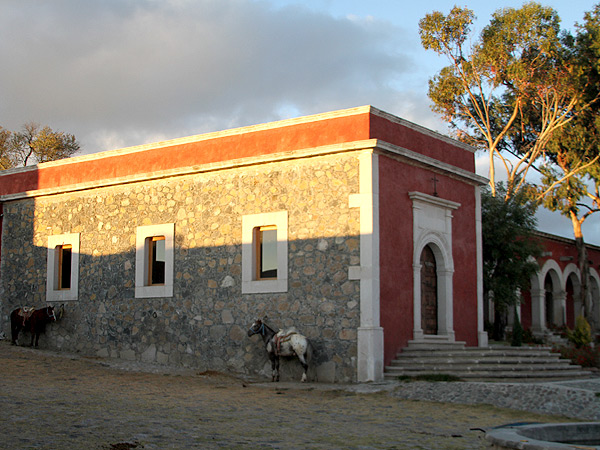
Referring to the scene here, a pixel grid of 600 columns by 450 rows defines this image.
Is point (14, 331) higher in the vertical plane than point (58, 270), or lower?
lower

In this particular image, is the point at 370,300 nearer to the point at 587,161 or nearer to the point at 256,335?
the point at 256,335

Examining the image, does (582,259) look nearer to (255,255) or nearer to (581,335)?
(581,335)

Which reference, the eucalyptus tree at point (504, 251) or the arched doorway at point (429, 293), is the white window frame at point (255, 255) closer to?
the arched doorway at point (429, 293)

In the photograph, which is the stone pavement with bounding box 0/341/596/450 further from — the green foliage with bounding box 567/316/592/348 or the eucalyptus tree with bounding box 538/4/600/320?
the eucalyptus tree with bounding box 538/4/600/320

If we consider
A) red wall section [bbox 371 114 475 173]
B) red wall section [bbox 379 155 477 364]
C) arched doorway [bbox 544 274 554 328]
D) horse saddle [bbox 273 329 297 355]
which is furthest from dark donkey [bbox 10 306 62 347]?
arched doorway [bbox 544 274 554 328]

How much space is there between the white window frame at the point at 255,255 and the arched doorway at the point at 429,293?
9.65 feet

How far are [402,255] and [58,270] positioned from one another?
8.73m

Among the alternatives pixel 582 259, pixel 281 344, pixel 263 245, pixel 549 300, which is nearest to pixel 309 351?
pixel 281 344

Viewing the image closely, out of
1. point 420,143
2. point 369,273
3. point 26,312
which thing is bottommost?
point 26,312

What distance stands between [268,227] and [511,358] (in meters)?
5.31

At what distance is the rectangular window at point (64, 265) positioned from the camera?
725 inches

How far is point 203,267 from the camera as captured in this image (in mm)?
15969

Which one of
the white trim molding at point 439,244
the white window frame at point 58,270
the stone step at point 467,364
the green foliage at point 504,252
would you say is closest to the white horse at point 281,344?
Result: the stone step at point 467,364

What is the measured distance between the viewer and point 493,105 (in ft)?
99.7
